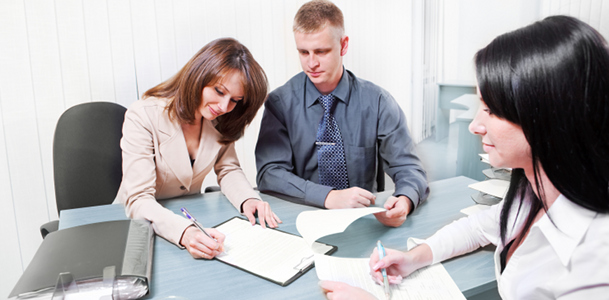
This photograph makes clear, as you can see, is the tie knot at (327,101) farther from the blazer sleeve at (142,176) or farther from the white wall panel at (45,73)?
the white wall panel at (45,73)

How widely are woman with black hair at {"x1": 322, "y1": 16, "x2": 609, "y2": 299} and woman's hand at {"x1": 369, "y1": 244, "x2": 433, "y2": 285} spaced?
12 centimetres

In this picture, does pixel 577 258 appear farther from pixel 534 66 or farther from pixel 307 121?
pixel 307 121

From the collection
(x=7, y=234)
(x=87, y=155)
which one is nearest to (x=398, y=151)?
(x=87, y=155)

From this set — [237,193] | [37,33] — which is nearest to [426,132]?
[237,193]

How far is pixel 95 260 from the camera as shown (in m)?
0.87

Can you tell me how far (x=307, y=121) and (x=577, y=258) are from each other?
46.6 inches

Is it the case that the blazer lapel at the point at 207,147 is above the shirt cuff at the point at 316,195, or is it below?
above

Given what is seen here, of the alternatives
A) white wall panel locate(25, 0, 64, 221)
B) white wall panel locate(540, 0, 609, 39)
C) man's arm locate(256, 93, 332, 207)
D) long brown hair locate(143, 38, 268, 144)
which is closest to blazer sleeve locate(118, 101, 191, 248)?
long brown hair locate(143, 38, 268, 144)

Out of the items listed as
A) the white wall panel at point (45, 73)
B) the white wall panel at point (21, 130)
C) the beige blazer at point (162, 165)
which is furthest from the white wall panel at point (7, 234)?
the beige blazer at point (162, 165)

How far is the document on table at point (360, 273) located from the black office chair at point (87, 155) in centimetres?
107

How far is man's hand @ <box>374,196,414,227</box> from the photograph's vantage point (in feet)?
3.72

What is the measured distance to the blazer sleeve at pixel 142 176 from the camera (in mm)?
1105

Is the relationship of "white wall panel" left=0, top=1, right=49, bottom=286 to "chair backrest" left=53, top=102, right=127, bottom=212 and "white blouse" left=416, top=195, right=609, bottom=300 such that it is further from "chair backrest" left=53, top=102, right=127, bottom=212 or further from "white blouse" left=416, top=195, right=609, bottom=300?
"white blouse" left=416, top=195, right=609, bottom=300

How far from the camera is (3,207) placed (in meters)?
1.91
